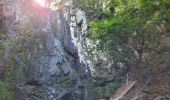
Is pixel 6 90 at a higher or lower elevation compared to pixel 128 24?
lower

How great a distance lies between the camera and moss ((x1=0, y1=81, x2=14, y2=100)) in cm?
1582

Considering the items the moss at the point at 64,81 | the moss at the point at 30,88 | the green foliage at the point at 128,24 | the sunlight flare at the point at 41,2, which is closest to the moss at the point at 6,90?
the moss at the point at 30,88

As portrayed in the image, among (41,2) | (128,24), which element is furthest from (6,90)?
(41,2)

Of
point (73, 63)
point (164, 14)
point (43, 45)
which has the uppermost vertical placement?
point (164, 14)

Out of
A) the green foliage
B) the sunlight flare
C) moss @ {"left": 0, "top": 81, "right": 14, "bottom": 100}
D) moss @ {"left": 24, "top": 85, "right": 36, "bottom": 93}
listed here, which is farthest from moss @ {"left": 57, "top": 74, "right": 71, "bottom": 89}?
the green foliage

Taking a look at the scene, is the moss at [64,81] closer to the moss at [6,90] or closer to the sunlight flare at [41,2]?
the sunlight flare at [41,2]

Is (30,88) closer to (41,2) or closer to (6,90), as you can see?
(6,90)

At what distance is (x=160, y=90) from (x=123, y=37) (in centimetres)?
352

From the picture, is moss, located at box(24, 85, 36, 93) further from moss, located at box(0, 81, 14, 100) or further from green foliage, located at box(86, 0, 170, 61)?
green foliage, located at box(86, 0, 170, 61)

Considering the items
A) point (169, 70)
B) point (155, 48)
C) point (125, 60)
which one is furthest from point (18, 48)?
point (169, 70)

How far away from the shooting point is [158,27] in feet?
49.5

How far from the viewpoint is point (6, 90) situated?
1619cm

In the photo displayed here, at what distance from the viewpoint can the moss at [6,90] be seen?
A: 1582 centimetres

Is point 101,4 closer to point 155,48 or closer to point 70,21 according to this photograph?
point 155,48
